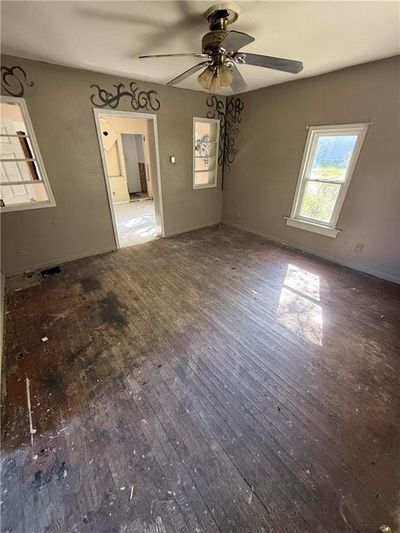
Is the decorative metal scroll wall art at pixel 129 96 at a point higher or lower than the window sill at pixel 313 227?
higher

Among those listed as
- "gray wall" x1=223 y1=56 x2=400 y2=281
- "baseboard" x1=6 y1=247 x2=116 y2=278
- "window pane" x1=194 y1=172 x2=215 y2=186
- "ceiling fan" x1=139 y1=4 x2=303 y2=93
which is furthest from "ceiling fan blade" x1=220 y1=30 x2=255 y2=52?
"baseboard" x1=6 y1=247 x2=116 y2=278

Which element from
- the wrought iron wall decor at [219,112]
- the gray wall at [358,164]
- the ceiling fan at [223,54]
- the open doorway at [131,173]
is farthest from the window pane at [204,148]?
the ceiling fan at [223,54]

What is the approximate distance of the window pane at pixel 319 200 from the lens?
335 centimetres

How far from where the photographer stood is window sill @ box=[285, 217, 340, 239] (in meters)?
3.41

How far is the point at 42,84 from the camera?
8.71 ft

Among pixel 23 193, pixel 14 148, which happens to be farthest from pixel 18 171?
pixel 23 193

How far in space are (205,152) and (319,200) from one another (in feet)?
8.05

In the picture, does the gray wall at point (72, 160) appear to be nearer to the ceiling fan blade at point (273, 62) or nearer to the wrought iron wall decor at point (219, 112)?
the wrought iron wall decor at point (219, 112)

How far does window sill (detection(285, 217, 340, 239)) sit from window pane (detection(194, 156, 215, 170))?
6.70ft

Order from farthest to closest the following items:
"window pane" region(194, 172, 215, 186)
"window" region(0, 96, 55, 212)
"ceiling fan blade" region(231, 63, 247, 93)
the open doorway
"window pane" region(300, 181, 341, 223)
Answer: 1. "window pane" region(194, 172, 215, 186)
2. the open doorway
3. "window pane" region(300, 181, 341, 223)
4. "window" region(0, 96, 55, 212)
5. "ceiling fan blade" region(231, 63, 247, 93)

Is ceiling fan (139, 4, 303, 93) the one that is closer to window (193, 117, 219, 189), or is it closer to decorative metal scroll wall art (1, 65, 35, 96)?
decorative metal scroll wall art (1, 65, 35, 96)

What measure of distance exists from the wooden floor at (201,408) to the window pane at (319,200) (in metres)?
1.24

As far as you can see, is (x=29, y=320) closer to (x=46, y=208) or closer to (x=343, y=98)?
(x=46, y=208)

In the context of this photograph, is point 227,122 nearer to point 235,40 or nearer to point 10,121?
point 235,40
